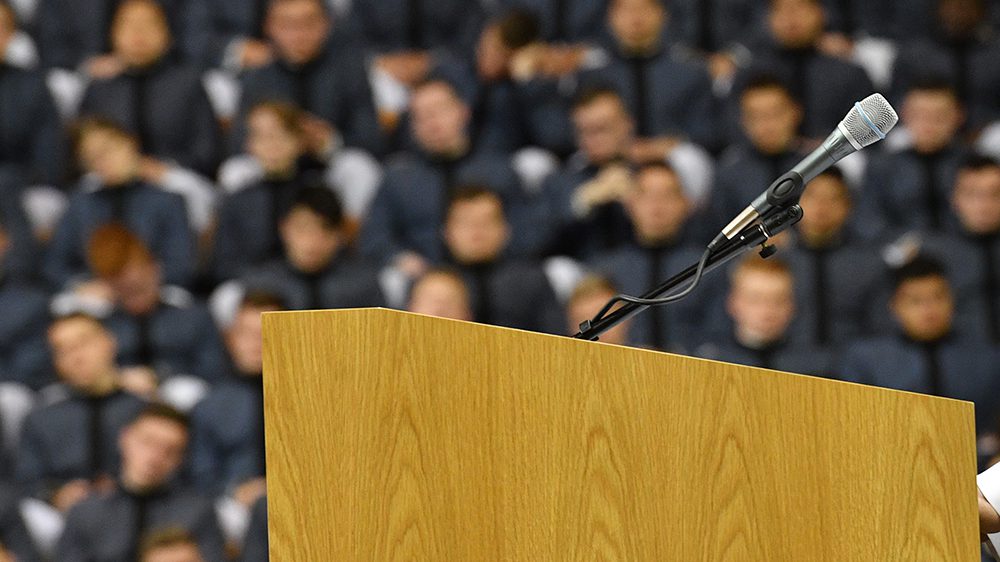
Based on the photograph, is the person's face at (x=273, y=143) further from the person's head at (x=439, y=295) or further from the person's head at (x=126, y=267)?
the person's head at (x=439, y=295)

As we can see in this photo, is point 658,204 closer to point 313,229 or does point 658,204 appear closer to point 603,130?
point 603,130

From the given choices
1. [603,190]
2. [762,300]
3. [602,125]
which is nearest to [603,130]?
[602,125]

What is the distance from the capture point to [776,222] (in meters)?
0.89

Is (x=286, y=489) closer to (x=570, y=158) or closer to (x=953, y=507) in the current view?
(x=953, y=507)

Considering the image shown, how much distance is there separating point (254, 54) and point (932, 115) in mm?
1475

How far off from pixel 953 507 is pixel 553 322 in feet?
5.77

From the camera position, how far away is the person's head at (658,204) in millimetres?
2617

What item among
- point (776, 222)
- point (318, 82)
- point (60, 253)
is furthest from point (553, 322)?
point (776, 222)

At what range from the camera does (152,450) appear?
2.46 m

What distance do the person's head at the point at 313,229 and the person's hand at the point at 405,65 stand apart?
1.43 ft

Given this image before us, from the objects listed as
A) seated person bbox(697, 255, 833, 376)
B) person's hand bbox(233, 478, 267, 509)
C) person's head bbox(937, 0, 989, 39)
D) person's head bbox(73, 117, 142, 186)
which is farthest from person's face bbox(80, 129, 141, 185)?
person's head bbox(937, 0, 989, 39)

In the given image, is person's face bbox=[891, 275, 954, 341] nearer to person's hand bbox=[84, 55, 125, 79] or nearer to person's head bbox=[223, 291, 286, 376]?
person's head bbox=[223, 291, 286, 376]

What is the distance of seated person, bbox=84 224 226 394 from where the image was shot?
2.67 metres

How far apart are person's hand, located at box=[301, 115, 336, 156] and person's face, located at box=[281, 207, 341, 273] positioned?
179 mm
